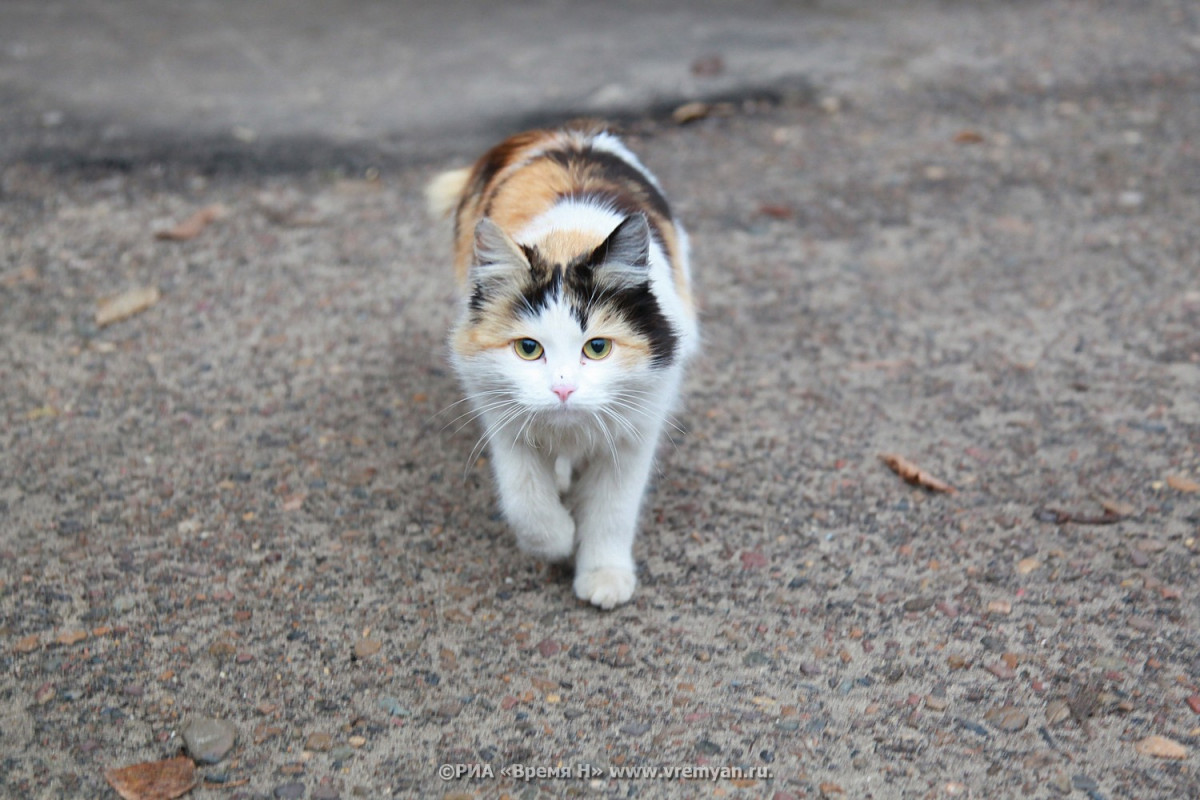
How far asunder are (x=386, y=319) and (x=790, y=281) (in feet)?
6.19

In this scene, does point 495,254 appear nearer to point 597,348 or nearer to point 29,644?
point 597,348

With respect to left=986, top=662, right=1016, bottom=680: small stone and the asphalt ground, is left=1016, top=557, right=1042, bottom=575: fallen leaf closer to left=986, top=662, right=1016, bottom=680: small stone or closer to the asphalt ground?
the asphalt ground

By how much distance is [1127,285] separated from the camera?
16.4 ft

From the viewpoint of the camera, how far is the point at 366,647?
312cm

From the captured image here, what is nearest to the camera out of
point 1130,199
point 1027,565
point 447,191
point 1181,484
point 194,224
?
point 1027,565

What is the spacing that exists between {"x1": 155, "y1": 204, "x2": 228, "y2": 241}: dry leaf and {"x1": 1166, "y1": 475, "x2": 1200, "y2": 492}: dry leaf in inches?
175

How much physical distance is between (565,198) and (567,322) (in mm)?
696

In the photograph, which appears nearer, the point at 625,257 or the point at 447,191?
the point at 625,257

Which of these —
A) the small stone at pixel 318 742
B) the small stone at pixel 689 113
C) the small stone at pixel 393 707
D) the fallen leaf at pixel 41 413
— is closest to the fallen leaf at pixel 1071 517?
the small stone at pixel 393 707

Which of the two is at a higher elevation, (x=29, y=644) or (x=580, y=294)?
(x=580, y=294)

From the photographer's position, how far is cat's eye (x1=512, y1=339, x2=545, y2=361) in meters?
2.88

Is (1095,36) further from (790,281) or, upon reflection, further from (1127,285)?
(790,281)

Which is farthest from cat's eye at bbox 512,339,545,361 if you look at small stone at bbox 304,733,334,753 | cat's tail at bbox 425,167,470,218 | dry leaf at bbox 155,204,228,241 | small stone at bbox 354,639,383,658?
dry leaf at bbox 155,204,228,241

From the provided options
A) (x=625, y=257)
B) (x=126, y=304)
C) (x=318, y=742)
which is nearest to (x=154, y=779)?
(x=318, y=742)
